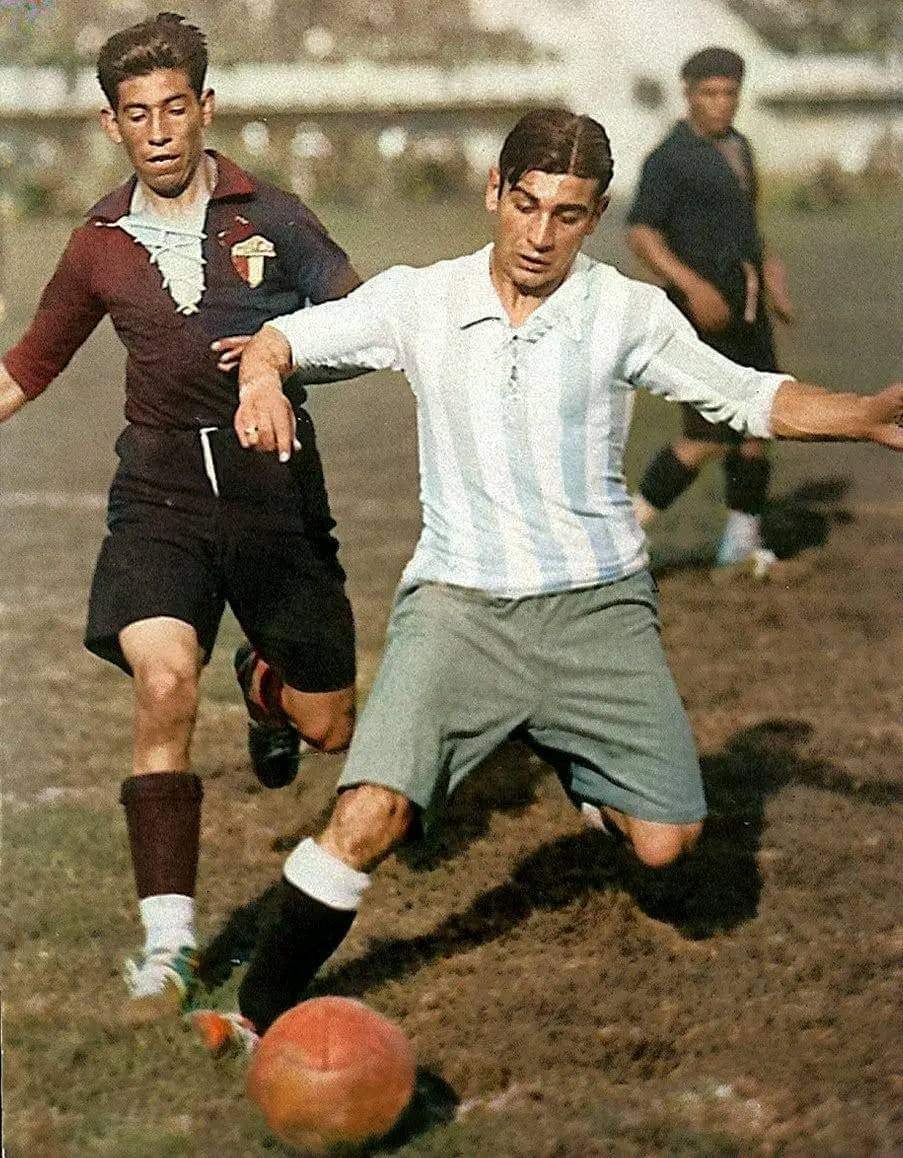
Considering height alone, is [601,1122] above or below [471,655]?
below

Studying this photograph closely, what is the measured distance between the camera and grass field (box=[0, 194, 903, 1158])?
10.5ft

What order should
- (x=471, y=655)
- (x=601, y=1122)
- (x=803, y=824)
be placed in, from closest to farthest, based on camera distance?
(x=601, y=1122), (x=471, y=655), (x=803, y=824)

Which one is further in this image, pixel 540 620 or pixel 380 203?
pixel 380 203

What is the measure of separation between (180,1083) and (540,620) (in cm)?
108

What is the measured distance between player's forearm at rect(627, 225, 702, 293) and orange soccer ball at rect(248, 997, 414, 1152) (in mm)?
4124

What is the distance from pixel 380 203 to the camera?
8.30 meters

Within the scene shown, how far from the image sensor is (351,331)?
346cm

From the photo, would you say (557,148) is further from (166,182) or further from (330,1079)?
(330,1079)

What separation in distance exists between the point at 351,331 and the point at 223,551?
70cm

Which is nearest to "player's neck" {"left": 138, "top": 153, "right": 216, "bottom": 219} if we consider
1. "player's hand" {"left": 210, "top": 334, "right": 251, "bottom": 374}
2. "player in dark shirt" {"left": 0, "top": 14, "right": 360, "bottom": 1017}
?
"player in dark shirt" {"left": 0, "top": 14, "right": 360, "bottom": 1017}

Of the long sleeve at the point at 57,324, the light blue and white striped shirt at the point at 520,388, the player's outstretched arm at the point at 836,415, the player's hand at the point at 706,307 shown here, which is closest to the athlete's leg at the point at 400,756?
the light blue and white striped shirt at the point at 520,388

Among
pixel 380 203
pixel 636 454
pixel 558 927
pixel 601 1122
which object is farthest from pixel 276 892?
pixel 636 454

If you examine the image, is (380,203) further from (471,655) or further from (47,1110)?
(47,1110)

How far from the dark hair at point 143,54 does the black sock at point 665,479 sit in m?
3.79
